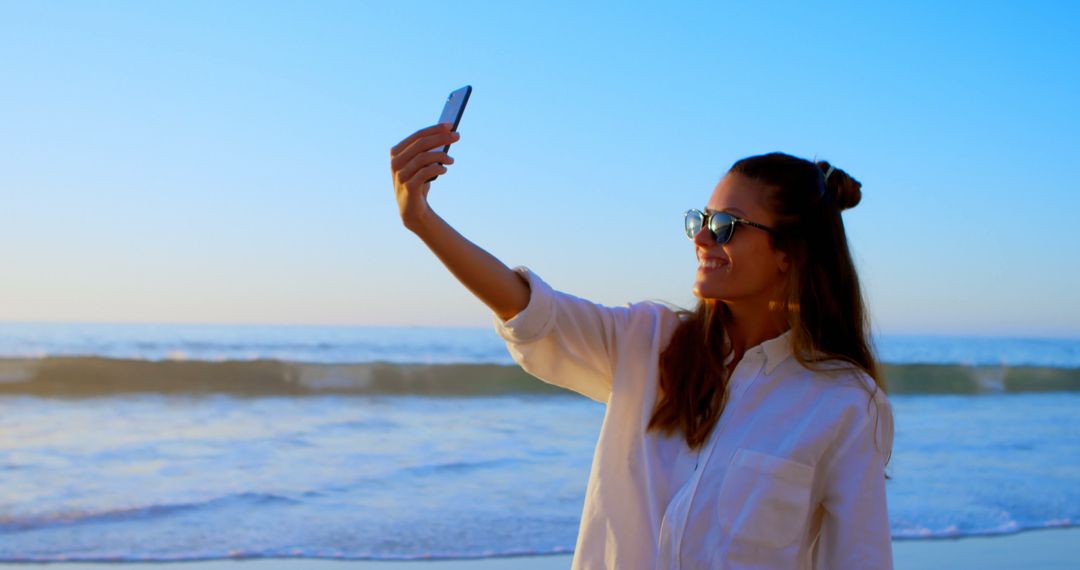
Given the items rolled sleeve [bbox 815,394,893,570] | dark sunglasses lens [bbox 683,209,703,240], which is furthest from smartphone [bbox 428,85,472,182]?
rolled sleeve [bbox 815,394,893,570]

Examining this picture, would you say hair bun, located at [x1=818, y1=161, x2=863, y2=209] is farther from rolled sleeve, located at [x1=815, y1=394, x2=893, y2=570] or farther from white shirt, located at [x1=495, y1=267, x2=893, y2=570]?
rolled sleeve, located at [x1=815, y1=394, x2=893, y2=570]

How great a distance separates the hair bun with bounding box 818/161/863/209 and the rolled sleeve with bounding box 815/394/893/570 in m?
0.51

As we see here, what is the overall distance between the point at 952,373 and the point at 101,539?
12583 mm

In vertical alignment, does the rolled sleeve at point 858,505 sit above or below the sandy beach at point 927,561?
above

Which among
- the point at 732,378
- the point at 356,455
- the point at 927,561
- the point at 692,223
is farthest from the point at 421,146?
the point at 356,455

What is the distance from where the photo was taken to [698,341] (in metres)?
2.13

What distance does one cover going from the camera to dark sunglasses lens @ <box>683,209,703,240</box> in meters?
2.17

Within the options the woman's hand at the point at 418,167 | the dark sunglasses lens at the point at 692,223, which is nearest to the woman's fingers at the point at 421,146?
the woman's hand at the point at 418,167

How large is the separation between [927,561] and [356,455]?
4223mm

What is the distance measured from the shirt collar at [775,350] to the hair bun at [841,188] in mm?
327

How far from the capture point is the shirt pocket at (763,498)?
1.90 meters

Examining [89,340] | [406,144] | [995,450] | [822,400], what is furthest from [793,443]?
[89,340]

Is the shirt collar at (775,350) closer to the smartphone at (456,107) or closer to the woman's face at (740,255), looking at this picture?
the woman's face at (740,255)

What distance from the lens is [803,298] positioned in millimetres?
2145
